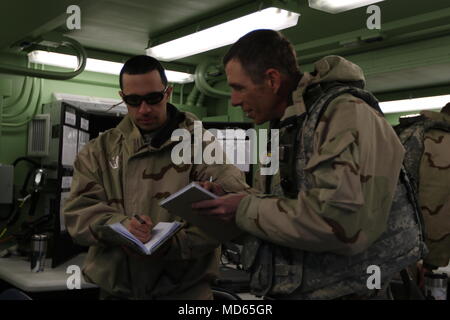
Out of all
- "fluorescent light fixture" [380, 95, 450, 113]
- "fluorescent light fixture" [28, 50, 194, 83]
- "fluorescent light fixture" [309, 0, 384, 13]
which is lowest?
"fluorescent light fixture" [380, 95, 450, 113]

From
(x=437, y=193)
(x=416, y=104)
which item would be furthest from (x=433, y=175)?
(x=416, y=104)

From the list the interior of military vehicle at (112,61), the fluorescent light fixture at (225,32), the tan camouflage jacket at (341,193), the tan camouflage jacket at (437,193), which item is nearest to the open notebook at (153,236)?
the tan camouflage jacket at (341,193)

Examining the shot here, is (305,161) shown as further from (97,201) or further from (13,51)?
(13,51)

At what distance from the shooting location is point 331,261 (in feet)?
3.95

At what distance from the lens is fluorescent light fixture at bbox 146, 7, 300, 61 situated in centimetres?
371

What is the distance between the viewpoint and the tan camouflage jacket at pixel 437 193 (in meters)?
2.60

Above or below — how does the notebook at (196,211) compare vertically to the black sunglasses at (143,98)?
below

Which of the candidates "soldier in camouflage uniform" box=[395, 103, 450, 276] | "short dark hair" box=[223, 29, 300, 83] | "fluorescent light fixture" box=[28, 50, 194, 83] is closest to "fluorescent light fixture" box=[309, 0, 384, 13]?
"soldier in camouflage uniform" box=[395, 103, 450, 276]

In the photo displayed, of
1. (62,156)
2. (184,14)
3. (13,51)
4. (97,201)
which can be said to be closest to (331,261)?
(97,201)

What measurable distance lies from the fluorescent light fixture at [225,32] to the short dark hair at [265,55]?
7.76 feet

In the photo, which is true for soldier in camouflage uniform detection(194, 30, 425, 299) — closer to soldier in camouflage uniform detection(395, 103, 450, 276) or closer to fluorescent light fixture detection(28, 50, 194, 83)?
soldier in camouflage uniform detection(395, 103, 450, 276)

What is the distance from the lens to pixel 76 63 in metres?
5.48

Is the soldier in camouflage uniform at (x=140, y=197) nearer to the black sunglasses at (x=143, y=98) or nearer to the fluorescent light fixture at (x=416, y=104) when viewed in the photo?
the black sunglasses at (x=143, y=98)

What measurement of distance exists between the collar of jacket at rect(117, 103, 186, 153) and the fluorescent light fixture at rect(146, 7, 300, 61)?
6.41ft
